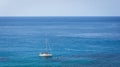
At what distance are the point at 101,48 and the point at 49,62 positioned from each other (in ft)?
75.4

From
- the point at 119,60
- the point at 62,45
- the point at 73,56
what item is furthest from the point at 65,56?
the point at 62,45

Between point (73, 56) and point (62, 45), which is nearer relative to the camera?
point (73, 56)

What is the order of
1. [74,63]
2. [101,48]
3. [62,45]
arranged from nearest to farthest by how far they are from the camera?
[74,63]
[101,48]
[62,45]

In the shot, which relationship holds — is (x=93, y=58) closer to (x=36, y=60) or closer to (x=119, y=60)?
(x=119, y=60)

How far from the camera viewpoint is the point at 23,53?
84.1 meters

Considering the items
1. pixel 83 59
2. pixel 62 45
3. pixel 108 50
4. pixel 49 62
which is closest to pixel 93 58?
pixel 83 59

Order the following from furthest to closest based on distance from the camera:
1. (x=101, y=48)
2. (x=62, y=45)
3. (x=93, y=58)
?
1. (x=62, y=45)
2. (x=101, y=48)
3. (x=93, y=58)

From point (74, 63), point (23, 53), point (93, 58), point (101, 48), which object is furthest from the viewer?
point (101, 48)

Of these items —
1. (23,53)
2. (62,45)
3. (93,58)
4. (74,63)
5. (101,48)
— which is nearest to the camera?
(74,63)

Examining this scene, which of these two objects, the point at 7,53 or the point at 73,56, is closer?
the point at 73,56

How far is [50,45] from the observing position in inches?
3927

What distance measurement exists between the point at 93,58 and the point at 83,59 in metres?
2.05

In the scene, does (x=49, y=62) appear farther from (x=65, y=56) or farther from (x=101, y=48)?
(x=101, y=48)

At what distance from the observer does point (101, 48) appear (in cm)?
9181
